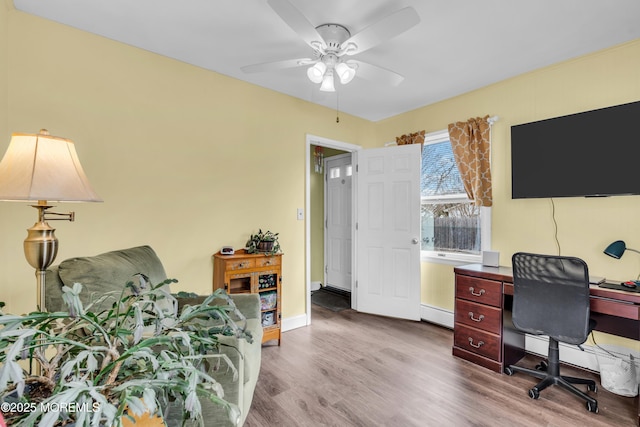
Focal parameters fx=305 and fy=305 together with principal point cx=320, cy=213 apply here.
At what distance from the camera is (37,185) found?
3.92 ft

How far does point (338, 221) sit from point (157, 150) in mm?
2946

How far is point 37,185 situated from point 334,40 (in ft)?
5.96

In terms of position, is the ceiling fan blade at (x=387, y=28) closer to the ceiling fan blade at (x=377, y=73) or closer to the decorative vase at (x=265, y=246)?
the ceiling fan blade at (x=377, y=73)

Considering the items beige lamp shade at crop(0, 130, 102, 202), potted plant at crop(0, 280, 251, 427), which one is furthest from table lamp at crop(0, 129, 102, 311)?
potted plant at crop(0, 280, 251, 427)

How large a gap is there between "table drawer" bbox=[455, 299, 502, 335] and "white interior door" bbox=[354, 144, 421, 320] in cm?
77

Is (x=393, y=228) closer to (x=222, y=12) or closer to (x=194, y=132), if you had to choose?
(x=194, y=132)

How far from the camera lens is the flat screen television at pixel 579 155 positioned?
6.84ft

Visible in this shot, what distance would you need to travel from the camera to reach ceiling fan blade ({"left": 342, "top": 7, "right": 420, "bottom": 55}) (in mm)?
1488

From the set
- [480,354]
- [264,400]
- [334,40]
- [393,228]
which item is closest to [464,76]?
[334,40]

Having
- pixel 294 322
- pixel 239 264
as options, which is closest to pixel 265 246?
pixel 239 264

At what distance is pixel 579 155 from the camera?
2.30m

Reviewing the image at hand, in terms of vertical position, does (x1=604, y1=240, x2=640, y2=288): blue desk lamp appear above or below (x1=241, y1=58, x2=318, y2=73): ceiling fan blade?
below

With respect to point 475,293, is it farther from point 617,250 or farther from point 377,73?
point 377,73

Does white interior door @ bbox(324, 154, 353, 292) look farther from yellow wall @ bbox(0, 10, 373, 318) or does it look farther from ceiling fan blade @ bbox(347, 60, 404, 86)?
ceiling fan blade @ bbox(347, 60, 404, 86)
